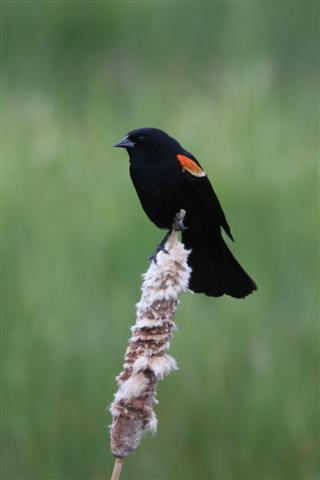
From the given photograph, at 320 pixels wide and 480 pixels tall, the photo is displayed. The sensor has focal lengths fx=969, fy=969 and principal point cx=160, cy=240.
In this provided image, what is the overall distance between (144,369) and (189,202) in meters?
0.91

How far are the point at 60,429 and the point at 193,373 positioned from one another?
0.52 m

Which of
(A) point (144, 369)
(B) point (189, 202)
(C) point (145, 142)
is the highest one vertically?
(C) point (145, 142)

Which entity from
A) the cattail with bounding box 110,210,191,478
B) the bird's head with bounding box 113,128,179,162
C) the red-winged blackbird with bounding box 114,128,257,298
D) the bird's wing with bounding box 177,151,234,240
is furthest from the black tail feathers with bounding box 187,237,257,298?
the cattail with bounding box 110,210,191,478

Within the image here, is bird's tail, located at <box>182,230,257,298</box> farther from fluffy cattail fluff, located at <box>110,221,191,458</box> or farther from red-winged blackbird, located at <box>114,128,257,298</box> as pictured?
fluffy cattail fluff, located at <box>110,221,191,458</box>

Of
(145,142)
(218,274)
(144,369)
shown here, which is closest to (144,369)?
(144,369)

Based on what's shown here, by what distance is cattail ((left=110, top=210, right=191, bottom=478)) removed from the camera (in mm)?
1337

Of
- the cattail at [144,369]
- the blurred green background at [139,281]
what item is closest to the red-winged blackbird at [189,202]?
the cattail at [144,369]

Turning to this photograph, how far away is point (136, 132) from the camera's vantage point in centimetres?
207

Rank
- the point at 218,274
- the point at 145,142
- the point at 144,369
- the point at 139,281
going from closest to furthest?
the point at 144,369 → the point at 145,142 → the point at 218,274 → the point at 139,281

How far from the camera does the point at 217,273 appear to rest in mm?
2312

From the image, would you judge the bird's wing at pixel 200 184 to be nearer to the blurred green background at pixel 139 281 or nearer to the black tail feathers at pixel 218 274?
the black tail feathers at pixel 218 274

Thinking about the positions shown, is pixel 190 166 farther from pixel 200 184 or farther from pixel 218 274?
pixel 218 274

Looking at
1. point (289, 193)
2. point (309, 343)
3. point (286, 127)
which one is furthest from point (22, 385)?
point (286, 127)

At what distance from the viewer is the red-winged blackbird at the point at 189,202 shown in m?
2.12
